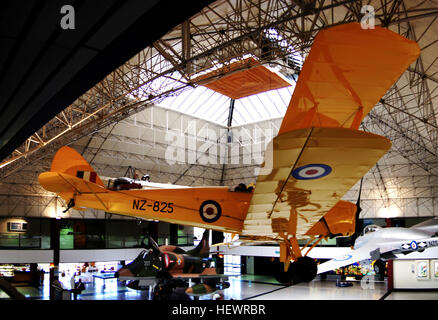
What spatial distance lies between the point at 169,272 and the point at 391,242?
11.5 meters

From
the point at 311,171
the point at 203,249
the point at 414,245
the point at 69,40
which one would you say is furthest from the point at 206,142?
the point at 69,40

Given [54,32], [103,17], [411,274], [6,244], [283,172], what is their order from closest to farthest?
[103,17] < [54,32] < [283,172] < [411,274] < [6,244]

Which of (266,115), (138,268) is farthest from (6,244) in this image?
(266,115)

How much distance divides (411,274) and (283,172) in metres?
24.7

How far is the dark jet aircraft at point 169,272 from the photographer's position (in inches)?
717

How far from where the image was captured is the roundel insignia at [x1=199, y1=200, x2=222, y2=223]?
26.3ft

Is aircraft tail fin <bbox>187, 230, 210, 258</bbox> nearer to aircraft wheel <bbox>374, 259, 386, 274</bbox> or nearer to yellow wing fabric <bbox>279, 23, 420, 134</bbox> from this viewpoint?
aircraft wheel <bbox>374, 259, 386, 274</bbox>

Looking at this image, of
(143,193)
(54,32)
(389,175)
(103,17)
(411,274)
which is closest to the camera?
(103,17)

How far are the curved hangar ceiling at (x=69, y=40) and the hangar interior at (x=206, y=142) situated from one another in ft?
22.0

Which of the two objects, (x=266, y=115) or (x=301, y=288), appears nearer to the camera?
(x=301, y=288)

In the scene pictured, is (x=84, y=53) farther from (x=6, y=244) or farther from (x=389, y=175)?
(x=389, y=175)

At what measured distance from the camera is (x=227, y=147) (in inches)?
1410

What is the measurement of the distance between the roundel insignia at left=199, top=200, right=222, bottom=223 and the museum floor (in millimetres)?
14575

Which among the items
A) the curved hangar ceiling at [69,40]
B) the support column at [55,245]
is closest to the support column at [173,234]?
the support column at [55,245]
